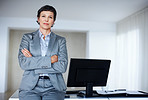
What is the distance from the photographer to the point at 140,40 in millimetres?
6480

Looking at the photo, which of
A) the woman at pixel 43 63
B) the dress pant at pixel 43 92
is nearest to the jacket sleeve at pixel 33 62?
the woman at pixel 43 63

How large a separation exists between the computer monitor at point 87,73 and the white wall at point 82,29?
5.37 metres

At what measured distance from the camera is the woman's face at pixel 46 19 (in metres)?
1.94

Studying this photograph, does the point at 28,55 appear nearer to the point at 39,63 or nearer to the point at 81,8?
the point at 39,63

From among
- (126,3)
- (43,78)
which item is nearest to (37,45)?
(43,78)

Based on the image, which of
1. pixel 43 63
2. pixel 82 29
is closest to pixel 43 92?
pixel 43 63

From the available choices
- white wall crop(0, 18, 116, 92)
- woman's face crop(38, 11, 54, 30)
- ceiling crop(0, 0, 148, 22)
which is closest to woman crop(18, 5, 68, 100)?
woman's face crop(38, 11, 54, 30)

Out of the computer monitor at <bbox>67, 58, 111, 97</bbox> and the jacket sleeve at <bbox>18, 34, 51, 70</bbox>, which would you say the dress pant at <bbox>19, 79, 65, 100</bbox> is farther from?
the computer monitor at <bbox>67, 58, 111, 97</bbox>

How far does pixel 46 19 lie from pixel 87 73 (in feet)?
3.35

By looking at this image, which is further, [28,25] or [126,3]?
[28,25]

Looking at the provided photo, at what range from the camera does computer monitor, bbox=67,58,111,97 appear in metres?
2.62

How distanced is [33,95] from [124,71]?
6137 mm

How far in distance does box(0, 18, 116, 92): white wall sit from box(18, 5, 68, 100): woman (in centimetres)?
590

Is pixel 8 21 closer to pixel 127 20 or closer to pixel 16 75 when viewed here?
pixel 16 75
